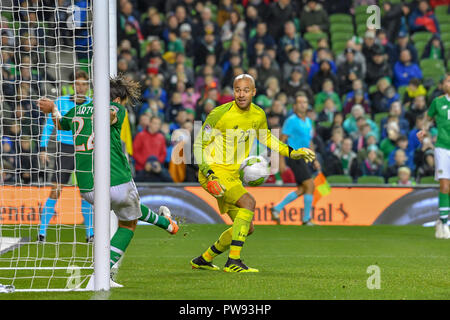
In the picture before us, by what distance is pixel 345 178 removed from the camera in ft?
51.5

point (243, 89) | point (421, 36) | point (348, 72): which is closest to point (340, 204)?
point (348, 72)

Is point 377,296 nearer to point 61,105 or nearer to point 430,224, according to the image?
point 61,105

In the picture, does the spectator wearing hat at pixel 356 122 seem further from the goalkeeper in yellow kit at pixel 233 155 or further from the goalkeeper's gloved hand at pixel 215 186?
the goalkeeper's gloved hand at pixel 215 186

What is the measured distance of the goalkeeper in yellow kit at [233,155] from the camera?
25.9 ft

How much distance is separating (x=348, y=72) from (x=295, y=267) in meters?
10.2

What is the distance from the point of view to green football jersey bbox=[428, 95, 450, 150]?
12.4 m

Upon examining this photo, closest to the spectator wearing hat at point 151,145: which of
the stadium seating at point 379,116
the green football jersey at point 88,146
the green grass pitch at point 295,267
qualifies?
the green grass pitch at point 295,267

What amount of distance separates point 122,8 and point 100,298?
1390 centimetres

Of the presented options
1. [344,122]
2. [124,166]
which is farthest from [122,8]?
[124,166]

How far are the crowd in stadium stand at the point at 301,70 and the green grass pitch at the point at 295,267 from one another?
2.60 meters

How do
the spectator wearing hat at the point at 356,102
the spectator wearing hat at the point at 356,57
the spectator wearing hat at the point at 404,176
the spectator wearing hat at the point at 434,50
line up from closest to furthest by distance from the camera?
the spectator wearing hat at the point at 404,176, the spectator wearing hat at the point at 356,102, the spectator wearing hat at the point at 356,57, the spectator wearing hat at the point at 434,50

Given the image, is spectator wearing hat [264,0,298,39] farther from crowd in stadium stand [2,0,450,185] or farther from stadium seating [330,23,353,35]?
stadium seating [330,23,353,35]

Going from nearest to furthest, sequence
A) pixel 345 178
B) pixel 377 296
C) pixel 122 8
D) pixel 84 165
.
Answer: pixel 377 296 < pixel 84 165 < pixel 345 178 < pixel 122 8

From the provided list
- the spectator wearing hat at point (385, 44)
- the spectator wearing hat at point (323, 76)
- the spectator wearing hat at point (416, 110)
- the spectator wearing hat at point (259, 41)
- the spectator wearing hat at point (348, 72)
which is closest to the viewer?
the spectator wearing hat at point (416, 110)
